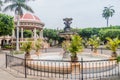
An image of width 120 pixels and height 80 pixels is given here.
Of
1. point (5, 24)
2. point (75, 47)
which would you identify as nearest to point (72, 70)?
point (75, 47)

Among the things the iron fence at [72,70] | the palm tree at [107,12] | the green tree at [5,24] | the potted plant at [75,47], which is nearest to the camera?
the iron fence at [72,70]

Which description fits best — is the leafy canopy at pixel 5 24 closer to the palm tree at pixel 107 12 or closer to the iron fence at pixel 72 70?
the iron fence at pixel 72 70

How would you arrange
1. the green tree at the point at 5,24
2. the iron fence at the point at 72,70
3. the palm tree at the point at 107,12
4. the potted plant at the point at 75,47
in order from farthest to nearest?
1. the palm tree at the point at 107,12
2. the green tree at the point at 5,24
3. the potted plant at the point at 75,47
4. the iron fence at the point at 72,70

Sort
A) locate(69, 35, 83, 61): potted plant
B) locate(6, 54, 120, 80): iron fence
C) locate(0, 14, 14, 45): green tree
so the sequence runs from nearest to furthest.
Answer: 1. locate(6, 54, 120, 80): iron fence
2. locate(69, 35, 83, 61): potted plant
3. locate(0, 14, 14, 45): green tree

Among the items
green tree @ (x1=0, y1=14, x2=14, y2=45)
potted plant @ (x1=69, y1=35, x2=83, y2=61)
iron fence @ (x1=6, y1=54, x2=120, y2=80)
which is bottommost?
iron fence @ (x1=6, y1=54, x2=120, y2=80)

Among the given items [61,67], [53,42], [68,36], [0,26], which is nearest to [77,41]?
[61,67]

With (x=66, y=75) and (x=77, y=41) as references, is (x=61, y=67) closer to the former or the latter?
(x=66, y=75)

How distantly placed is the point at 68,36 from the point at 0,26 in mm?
21351

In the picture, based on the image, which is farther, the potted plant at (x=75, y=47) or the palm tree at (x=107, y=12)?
the palm tree at (x=107, y=12)

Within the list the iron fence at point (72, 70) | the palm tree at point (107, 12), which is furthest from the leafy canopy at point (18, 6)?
the palm tree at point (107, 12)

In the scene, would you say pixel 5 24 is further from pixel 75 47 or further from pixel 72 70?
pixel 72 70

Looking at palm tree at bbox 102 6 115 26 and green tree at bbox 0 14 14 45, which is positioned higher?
palm tree at bbox 102 6 115 26

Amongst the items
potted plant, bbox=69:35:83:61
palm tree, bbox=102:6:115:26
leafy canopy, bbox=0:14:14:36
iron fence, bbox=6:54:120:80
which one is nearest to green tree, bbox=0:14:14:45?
leafy canopy, bbox=0:14:14:36

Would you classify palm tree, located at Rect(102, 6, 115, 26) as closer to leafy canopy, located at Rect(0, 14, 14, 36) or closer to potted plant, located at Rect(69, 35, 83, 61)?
leafy canopy, located at Rect(0, 14, 14, 36)
